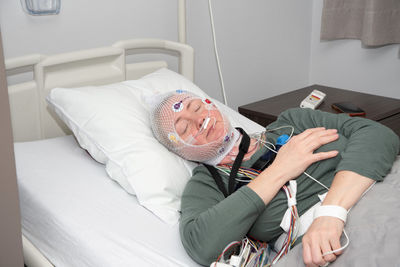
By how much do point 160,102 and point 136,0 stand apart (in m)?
0.76

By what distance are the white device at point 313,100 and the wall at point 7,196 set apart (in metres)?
1.51

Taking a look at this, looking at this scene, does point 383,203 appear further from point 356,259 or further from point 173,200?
point 173,200

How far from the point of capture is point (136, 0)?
6.55 ft

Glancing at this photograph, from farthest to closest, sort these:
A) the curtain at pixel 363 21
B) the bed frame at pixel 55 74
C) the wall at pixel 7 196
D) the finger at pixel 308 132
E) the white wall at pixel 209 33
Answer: the curtain at pixel 363 21 < the white wall at pixel 209 33 < the bed frame at pixel 55 74 < the finger at pixel 308 132 < the wall at pixel 7 196

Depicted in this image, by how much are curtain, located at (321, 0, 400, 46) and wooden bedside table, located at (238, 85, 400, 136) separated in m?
0.39

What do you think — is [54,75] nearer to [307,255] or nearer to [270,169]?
[270,169]

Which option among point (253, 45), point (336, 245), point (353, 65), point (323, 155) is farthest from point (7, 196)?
point (353, 65)

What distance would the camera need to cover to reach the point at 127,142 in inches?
56.9

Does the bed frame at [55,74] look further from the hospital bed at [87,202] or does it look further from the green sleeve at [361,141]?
the green sleeve at [361,141]

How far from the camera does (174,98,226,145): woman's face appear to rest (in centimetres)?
135

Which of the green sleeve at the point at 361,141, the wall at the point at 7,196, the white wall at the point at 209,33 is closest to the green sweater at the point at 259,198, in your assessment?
the green sleeve at the point at 361,141

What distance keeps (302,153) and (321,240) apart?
306mm

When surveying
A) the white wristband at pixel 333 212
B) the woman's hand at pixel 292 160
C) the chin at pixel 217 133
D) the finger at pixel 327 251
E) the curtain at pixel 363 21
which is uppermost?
the curtain at pixel 363 21

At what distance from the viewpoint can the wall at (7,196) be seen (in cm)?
80
